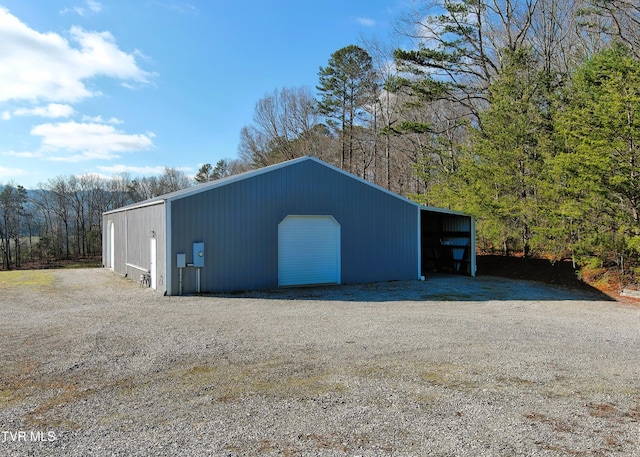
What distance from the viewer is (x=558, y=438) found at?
A: 2.90 meters

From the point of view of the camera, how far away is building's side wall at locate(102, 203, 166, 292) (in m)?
9.84

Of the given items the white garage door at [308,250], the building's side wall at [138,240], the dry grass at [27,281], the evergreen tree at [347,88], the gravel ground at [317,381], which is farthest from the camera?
the evergreen tree at [347,88]

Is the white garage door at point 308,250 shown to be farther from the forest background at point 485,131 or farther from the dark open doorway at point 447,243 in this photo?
the forest background at point 485,131

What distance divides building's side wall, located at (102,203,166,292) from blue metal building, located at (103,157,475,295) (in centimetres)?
3

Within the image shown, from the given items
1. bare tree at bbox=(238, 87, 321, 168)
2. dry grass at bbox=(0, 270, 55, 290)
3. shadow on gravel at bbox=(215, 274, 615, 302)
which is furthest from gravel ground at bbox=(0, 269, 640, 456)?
bare tree at bbox=(238, 87, 321, 168)

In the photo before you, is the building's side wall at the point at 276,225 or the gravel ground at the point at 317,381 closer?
the gravel ground at the point at 317,381

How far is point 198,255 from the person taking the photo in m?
9.56

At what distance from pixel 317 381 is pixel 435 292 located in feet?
23.1

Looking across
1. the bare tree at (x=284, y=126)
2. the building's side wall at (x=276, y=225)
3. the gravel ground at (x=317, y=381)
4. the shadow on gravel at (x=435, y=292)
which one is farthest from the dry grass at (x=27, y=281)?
the bare tree at (x=284, y=126)

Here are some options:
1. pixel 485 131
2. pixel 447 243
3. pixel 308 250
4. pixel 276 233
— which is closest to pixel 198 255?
pixel 276 233

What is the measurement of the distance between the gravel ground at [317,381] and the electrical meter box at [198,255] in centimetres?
173

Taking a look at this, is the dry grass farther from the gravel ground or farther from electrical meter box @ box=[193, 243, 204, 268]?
electrical meter box @ box=[193, 243, 204, 268]

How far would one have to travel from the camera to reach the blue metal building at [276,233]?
378 inches

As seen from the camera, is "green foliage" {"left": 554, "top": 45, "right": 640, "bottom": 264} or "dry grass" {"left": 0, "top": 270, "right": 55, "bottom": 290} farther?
"dry grass" {"left": 0, "top": 270, "right": 55, "bottom": 290}
